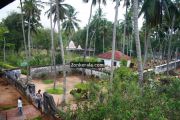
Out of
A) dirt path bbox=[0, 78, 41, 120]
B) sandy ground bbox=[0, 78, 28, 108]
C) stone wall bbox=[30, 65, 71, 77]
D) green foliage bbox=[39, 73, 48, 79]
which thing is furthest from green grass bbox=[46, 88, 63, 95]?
green foliage bbox=[39, 73, 48, 79]

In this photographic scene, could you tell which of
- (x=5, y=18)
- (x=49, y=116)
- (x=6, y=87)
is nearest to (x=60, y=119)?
(x=49, y=116)

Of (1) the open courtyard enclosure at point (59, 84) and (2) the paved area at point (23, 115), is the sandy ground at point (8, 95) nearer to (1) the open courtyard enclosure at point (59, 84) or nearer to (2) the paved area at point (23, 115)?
(2) the paved area at point (23, 115)

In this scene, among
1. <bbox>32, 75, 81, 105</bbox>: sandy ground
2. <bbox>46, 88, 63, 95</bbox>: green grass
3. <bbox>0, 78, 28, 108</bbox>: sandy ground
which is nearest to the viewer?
<bbox>0, 78, 28, 108</bbox>: sandy ground

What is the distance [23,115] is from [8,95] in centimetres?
560

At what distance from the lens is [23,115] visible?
55.7 ft

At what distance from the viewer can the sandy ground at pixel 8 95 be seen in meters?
19.6

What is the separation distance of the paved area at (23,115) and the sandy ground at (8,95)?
1.44m

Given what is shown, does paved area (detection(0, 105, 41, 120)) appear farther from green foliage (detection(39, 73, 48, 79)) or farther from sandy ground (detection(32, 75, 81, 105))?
green foliage (detection(39, 73, 48, 79))

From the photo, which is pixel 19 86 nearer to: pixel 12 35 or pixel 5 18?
pixel 12 35

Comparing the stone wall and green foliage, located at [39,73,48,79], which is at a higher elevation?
the stone wall

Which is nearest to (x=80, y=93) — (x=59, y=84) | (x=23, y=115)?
(x=59, y=84)

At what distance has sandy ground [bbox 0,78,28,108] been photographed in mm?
19591

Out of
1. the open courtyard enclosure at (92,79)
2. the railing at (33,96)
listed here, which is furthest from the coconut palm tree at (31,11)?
the railing at (33,96)

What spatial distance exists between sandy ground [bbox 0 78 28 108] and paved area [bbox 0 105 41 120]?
1.44m
